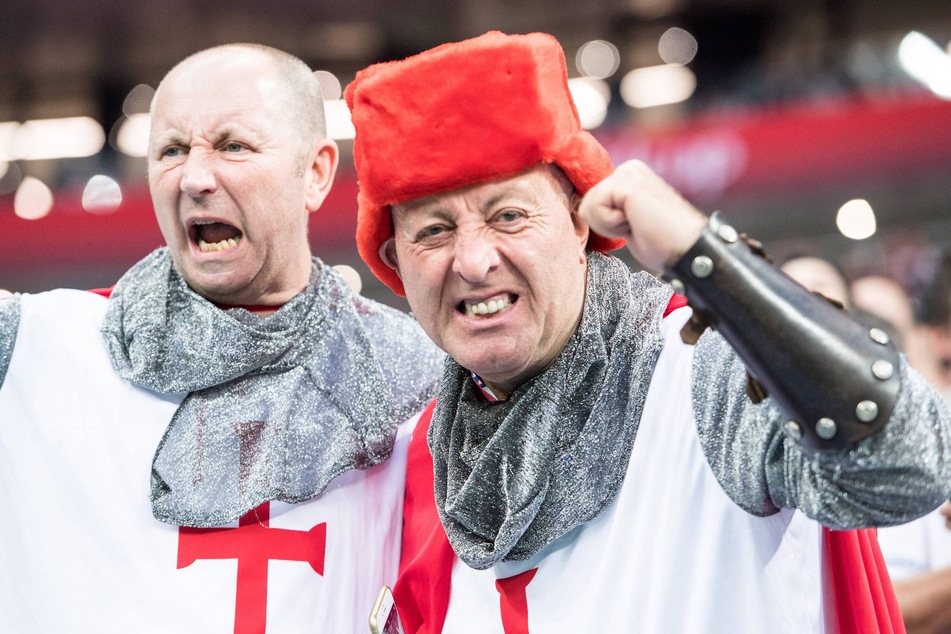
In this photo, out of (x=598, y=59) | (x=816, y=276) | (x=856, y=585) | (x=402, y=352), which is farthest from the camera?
(x=598, y=59)

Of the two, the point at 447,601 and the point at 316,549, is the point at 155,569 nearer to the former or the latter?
the point at 316,549

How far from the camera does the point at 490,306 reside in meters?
1.51

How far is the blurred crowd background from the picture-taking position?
857 cm

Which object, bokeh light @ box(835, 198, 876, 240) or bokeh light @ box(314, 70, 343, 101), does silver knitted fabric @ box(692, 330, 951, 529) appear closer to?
bokeh light @ box(835, 198, 876, 240)

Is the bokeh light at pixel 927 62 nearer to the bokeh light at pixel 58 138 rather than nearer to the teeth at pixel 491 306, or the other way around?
the teeth at pixel 491 306

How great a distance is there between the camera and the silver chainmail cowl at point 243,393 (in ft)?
5.78

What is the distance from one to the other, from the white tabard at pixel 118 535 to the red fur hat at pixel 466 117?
677 mm

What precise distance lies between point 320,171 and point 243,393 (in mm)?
541

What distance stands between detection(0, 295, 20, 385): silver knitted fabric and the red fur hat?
804 mm

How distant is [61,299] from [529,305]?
99 centimetres

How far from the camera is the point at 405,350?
205cm

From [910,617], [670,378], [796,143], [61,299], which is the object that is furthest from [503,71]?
[796,143]

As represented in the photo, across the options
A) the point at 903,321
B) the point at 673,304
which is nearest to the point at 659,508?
the point at 673,304

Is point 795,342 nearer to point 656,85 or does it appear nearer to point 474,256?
point 474,256
